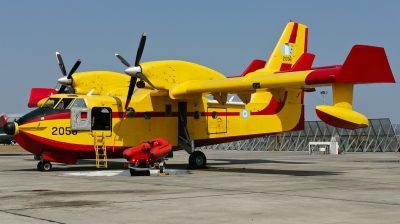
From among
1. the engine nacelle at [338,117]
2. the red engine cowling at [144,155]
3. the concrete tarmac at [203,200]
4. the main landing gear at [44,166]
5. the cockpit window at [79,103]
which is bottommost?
the concrete tarmac at [203,200]

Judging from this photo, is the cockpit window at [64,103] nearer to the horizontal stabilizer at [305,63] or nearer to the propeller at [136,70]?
the propeller at [136,70]

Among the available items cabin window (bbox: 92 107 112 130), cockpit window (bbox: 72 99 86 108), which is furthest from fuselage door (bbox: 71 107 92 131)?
cabin window (bbox: 92 107 112 130)

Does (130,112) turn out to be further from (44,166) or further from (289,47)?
(289,47)

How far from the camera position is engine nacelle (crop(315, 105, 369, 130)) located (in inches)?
776

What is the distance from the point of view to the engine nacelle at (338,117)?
19.7 m

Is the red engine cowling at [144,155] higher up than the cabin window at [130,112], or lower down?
lower down

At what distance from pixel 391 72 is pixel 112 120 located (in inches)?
483

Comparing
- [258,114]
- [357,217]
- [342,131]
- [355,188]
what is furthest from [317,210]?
[342,131]

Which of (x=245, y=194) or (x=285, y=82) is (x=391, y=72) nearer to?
(x=285, y=82)

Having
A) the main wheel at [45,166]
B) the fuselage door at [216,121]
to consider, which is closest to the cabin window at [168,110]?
the fuselage door at [216,121]

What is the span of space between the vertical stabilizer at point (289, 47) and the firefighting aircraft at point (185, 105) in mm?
53

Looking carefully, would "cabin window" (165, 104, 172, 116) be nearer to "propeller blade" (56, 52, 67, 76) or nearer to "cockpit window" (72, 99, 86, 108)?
"cockpit window" (72, 99, 86, 108)

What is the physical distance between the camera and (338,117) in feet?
64.6

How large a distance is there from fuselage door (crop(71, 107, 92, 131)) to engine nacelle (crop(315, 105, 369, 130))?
10.4 meters
